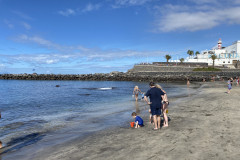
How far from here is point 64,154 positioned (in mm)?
7027

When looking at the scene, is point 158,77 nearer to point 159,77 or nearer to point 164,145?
point 159,77

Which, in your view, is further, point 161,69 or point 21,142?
point 161,69

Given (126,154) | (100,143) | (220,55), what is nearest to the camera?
(126,154)

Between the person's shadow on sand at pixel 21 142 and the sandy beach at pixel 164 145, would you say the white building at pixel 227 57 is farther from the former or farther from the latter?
the person's shadow on sand at pixel 21 142

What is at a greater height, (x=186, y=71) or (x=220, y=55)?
(x=220, y=55)

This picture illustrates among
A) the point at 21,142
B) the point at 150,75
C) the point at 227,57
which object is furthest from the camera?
the point at 227,57

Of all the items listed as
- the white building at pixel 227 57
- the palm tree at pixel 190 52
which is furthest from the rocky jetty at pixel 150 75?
the palm tree at pixel 190 52

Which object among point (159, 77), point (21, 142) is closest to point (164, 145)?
point (21, 142)

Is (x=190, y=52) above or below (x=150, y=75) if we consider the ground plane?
above

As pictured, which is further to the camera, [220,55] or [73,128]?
[220,55]

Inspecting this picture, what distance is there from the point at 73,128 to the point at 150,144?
5.94 meters

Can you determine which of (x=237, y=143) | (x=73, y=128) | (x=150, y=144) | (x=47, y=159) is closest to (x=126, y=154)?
(x=150, y=144)

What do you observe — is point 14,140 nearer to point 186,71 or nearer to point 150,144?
point 150,144

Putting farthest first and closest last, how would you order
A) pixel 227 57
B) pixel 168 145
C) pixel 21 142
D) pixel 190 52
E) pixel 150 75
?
pixel 190 52, pixel 227 57, pixel 150 75, pixel 21 142, pixel 168 145
